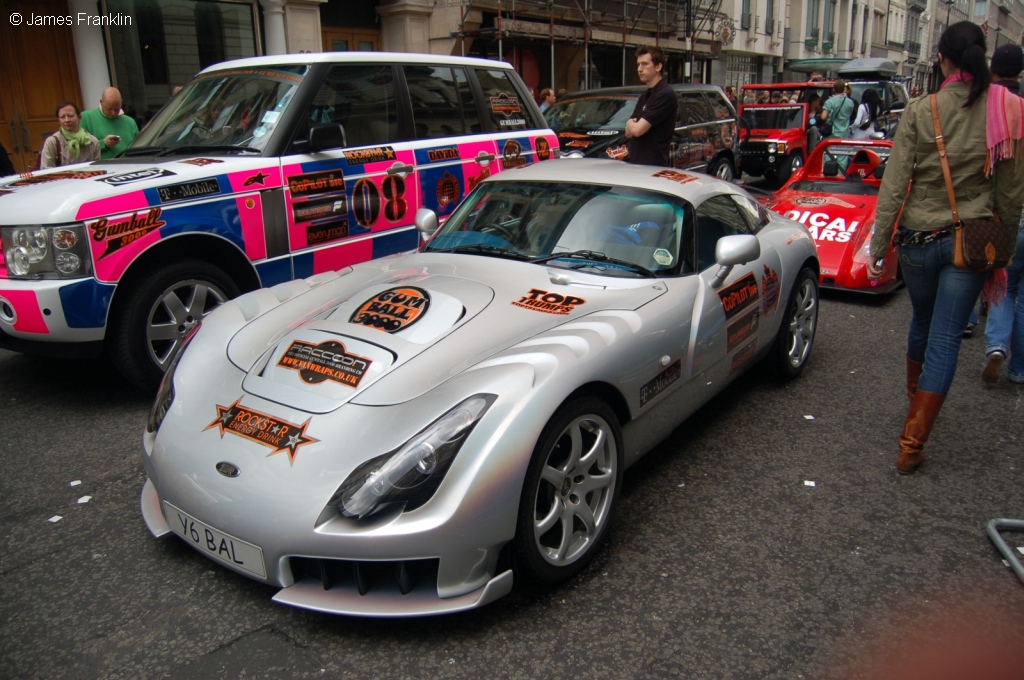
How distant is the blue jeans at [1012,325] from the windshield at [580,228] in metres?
2.51

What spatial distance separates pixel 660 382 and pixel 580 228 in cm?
89

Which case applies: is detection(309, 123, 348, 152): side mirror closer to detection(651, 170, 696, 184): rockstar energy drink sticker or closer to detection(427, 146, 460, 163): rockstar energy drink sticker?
detection(427, 146, 460, 163): rockstar energy drink sticker

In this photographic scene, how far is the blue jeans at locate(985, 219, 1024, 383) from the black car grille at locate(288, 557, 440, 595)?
4.11 metres

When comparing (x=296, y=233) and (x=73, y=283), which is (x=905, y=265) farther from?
(x=73, y=283)

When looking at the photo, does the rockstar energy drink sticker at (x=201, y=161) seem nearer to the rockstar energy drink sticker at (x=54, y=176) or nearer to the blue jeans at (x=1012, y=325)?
the rockstar energy drink sticker at (x=54, y=176)

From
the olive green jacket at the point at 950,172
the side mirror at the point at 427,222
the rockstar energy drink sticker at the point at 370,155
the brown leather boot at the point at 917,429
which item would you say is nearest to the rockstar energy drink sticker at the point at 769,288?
the olive green jacket at the point at 950,172

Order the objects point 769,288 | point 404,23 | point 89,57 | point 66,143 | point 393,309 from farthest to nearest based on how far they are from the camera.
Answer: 1. point 404,23
2. point 89,57
3. point 66,143
4. point 769,288
5. point 393,309

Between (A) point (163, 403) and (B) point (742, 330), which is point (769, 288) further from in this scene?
(A) point (163, 403)

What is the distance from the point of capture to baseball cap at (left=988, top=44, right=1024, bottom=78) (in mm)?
4547

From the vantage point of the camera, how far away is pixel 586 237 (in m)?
3.71

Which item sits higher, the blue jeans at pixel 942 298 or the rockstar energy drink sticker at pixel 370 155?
the rockstar energy drink sticker at pixel 370 155

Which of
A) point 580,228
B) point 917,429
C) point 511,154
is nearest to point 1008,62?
point 917,429

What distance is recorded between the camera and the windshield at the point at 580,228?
364 centimetres

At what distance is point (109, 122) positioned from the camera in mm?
7438
